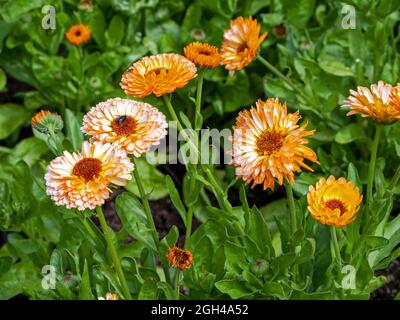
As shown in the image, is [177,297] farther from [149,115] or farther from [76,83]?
[76,83]

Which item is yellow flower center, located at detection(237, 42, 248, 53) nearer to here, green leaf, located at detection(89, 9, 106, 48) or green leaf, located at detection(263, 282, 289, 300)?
green leaf, located at detection(263, 282, 289, 300)

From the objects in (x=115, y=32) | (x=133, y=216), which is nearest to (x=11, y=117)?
Answer: (x=115, y=32)

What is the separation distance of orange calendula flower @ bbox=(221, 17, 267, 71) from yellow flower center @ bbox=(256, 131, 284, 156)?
1.57ft

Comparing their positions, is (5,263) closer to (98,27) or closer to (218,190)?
(218,190)

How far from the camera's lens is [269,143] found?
5.11ft

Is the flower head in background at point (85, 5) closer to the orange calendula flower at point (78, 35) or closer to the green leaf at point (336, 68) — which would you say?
the orange calendula flower at point (78, 35)

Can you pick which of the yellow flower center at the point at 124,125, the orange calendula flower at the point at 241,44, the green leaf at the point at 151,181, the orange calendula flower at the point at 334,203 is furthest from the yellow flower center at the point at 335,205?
the green leaf at the point at 151,181

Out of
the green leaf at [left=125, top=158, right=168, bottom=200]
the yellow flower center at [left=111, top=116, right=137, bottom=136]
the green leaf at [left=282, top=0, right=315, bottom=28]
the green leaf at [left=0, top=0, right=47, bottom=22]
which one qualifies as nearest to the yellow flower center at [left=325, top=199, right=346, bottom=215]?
the yellow flower center at [left=111, top=116, right=137, bottom=136]

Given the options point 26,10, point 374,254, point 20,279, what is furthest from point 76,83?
point 374,254

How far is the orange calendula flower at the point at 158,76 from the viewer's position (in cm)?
164

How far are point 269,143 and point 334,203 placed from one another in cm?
20

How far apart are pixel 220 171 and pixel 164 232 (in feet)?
1.08

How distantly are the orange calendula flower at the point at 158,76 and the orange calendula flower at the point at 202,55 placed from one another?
0.13 feet

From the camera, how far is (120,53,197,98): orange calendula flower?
64.6 inches
